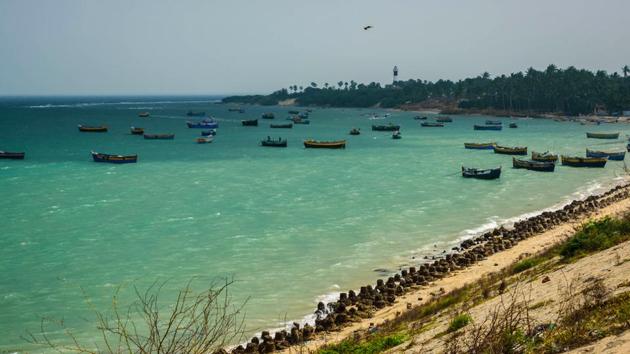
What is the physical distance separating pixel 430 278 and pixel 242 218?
17.2m

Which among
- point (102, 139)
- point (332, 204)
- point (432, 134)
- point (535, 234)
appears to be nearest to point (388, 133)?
point (432, 134)

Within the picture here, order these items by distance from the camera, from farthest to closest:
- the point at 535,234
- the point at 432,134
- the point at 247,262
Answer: the point at 432,134
the point at 535,234
the point at 247,262

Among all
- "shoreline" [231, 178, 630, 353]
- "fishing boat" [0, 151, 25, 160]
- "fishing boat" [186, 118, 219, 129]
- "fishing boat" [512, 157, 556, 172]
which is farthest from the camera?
"fishing boat" [186, 118, 219, 129]

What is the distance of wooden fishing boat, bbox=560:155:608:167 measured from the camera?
5966cm

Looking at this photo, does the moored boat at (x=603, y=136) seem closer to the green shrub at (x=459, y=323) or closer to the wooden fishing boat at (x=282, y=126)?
the wooden fishing boat at (x=282, y=126)

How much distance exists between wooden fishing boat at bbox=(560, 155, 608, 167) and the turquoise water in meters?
1.33

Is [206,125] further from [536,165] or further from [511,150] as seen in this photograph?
[536,165]

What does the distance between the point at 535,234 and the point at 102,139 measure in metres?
82.6

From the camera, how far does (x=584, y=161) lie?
198ft

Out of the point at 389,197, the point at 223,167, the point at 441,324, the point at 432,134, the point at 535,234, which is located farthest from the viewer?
the point at 432,134

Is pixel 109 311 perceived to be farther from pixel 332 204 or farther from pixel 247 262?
pixel 332 204

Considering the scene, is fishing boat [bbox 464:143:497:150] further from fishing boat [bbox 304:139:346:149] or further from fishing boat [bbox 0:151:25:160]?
fishing boat [bbox 0:151:25:160]

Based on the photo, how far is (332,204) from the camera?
42.3 metres

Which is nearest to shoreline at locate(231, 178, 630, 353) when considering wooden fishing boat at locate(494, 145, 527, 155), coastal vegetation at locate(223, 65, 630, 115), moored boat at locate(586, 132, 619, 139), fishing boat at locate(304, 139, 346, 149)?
wooden fishing boat at locate(494, 145, 527, 155)
